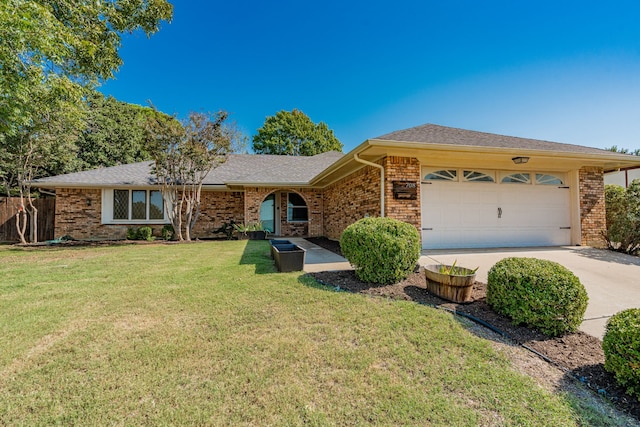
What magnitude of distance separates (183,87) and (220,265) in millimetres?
12652

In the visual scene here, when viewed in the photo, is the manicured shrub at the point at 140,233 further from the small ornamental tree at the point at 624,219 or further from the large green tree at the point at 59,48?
the small ornamental tree at the point at 624,219

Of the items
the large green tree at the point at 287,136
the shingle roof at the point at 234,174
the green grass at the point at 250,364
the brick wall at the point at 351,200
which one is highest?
the large green tree at the point at 287,136

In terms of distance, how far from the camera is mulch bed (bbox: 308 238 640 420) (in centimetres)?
209

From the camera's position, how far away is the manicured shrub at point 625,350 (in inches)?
75.4

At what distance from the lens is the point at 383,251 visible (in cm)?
427

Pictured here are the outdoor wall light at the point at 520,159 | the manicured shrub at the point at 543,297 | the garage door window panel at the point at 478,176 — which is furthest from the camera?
the garage door window panel at the point at 478,176

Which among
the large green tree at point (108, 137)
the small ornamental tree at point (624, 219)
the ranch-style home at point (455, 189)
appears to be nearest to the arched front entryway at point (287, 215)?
the ranch-style home at point (455, 189)

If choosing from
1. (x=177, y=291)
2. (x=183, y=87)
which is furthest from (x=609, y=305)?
(x=183, y=87)

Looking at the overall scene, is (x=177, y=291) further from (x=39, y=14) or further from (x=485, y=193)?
(x=485, y=193)

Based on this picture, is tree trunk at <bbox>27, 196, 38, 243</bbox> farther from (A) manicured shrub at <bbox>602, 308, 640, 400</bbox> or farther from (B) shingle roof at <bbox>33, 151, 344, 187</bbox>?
(A) manicured shrub at <bbox>602, 308, 640, 400</bbox>

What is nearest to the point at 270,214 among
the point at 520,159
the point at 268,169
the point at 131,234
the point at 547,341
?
the point at 268,169

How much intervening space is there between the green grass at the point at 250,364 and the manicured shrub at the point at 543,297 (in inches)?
25.7

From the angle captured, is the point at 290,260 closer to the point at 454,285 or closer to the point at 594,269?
the point at 454,285

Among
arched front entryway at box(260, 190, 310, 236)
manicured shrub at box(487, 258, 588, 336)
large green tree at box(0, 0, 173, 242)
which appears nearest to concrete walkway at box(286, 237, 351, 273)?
manicured shrub at box(487, 258, 588, 336)
